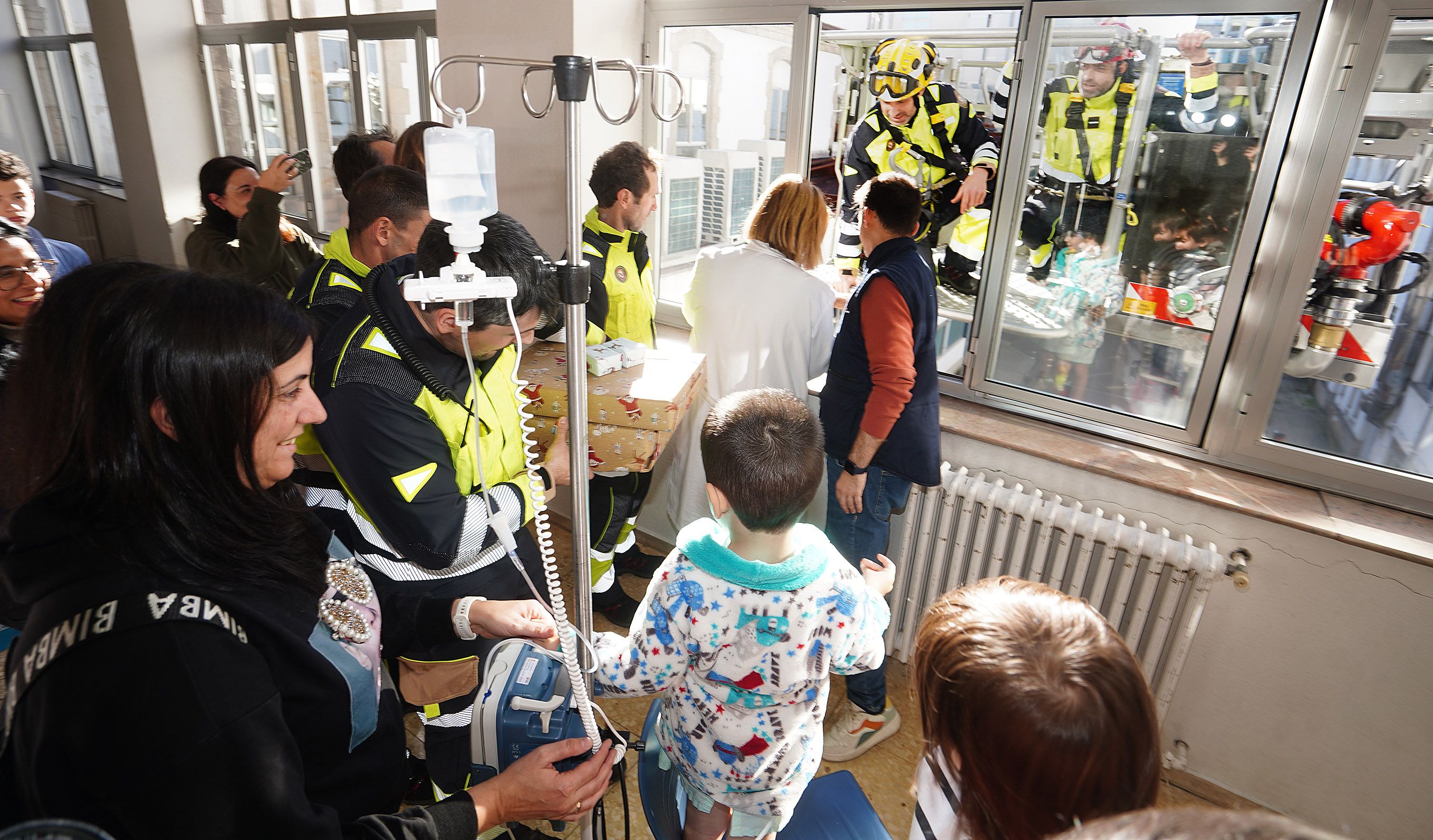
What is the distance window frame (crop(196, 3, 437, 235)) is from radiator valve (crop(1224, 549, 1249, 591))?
3.73m

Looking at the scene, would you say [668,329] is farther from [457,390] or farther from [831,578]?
[831,578]

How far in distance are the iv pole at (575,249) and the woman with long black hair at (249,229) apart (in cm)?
Answer: 228

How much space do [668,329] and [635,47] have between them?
1.19m

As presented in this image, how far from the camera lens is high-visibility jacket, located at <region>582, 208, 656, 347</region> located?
2541 millimetres

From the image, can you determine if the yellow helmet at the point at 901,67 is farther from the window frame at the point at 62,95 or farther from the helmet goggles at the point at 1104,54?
the window frame at the point at 62,95

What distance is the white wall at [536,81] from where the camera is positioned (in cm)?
266

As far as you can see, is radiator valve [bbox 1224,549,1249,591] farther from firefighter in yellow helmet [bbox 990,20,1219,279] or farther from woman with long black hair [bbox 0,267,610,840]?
woman with long black hair [bbox 0,267,610,840]

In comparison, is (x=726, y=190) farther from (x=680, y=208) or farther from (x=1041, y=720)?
(x=1041, y=720)

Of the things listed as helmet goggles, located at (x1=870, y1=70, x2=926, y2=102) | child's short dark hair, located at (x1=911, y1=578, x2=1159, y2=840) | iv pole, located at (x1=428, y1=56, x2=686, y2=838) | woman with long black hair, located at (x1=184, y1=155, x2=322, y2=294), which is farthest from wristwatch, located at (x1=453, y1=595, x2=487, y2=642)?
helmet goggles, located at (x1=870, y1=70, x2=926, y2=102)

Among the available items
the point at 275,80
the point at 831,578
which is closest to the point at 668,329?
the point at 831,578

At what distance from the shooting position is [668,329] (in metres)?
3.43

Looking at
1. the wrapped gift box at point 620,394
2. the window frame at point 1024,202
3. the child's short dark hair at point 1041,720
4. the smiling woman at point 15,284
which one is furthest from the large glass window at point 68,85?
the child's short dark hair at point 1041,720

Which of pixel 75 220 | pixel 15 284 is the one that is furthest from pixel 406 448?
pixel 75 220

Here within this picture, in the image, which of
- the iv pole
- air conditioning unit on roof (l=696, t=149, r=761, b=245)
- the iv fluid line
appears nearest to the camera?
the iv pole
